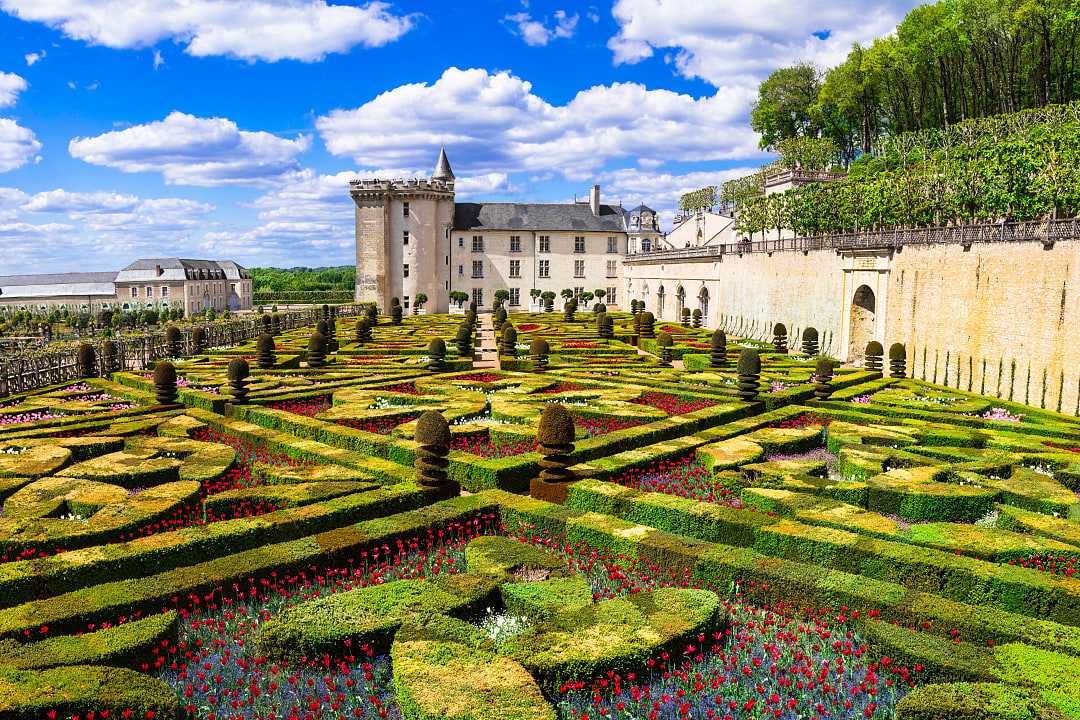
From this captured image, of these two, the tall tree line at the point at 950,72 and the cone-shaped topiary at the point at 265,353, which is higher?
the tall tree line at the point at 950,72

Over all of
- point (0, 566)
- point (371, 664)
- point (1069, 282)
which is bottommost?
point (371, 664)

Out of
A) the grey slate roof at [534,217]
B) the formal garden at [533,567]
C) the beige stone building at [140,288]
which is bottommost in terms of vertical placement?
the formal garden at [533,567]

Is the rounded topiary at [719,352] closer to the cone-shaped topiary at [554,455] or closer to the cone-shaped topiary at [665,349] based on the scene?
Answer: the cone-shaped topiary at [665,349]

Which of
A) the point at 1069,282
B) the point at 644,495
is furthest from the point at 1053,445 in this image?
the point at 644,495

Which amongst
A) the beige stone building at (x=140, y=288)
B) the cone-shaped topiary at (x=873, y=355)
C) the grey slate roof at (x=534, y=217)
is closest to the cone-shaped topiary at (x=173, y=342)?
the cone-shaped topiary at (x=873, y=355)

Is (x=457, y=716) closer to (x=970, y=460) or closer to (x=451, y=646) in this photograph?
(x=451, y=646)

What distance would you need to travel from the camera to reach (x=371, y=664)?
6863 millimetres

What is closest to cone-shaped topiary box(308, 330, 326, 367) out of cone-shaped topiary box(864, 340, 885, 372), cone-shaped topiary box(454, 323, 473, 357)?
cone-shaped topiary box(454, 323, 473, 357)

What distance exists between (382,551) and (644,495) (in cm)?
403

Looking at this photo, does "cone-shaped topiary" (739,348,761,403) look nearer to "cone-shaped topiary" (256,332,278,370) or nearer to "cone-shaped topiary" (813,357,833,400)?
"cone-shaped topiary" (813,357,833,400)

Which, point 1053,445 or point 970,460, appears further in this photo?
point 1053,445

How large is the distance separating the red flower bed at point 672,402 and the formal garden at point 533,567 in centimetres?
156

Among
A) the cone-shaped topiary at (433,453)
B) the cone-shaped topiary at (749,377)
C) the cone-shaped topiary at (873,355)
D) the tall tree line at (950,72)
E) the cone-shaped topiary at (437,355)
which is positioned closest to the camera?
the cone-shaped topiary at (433,453)

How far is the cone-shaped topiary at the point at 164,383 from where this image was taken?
1762 cm
